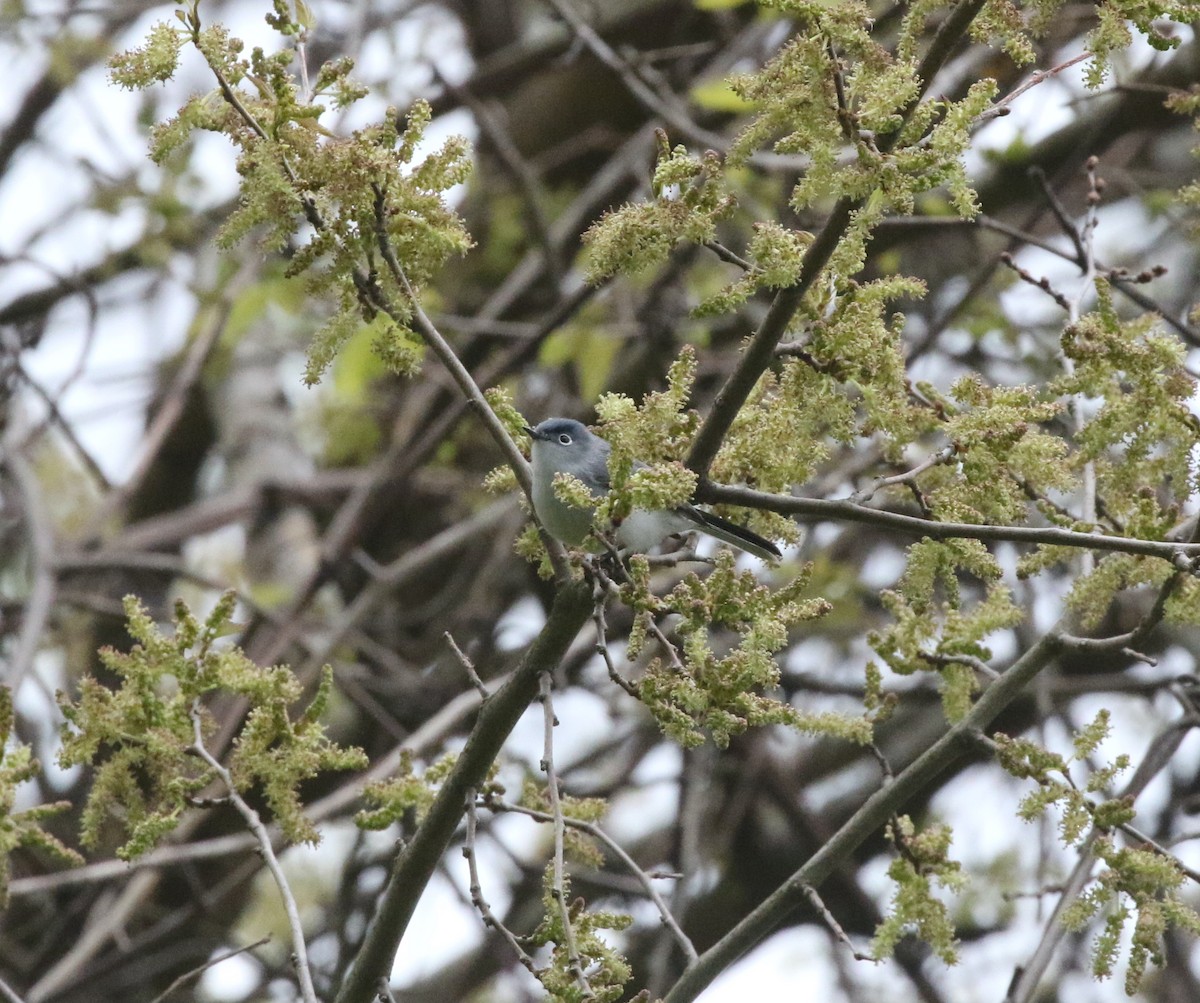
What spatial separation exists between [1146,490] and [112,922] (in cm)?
416

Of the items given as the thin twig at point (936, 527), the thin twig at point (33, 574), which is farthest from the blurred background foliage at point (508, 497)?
the thin twig at point (936, 527)

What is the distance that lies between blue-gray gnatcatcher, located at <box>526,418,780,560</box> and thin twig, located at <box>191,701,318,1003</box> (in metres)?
0.73

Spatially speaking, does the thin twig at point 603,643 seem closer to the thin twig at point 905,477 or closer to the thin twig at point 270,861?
the thin twig at point 905,477

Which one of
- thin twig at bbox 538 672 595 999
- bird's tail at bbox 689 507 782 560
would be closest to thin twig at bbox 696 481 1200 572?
thin twig at bbox 538 672 595 999

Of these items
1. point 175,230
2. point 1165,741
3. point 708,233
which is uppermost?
point 175,230

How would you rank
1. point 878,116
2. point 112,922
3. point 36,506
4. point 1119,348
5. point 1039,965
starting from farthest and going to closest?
point 36,506 → point 112,922 → point 1039,965 → point 1119,348 → point 878,116

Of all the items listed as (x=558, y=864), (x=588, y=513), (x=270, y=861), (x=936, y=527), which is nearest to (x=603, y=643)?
(x=558, y=864)

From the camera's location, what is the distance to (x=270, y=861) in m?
2.53

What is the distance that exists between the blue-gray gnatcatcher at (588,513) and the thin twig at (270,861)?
28.9 inches

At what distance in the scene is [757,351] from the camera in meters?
2.25

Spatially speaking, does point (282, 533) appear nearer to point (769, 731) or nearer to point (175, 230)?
point (175, 230)

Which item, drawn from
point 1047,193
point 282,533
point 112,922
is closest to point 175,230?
point 282,533

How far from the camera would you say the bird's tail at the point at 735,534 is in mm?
3033

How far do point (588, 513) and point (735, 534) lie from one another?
0.39 m
